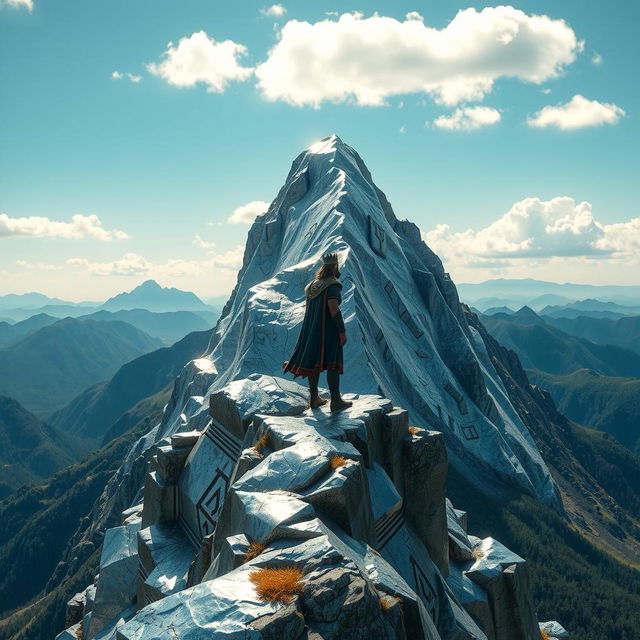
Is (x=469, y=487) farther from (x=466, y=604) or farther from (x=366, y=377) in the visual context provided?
(x=466, y=604)

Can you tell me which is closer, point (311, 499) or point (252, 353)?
point (311, 499)

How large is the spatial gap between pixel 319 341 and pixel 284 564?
31.7 feet

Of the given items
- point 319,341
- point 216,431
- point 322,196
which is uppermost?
point 322,196

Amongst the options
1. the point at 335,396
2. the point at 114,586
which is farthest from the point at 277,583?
the point at 114,586

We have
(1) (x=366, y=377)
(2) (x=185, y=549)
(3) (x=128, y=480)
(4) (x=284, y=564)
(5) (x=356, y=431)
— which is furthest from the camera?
(3) (x=128, y=480)

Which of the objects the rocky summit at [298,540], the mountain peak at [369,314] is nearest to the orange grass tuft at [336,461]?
the rocky summit at [298,540]

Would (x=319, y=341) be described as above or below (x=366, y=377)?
above

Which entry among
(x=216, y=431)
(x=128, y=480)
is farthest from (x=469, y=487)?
(x=216, y=431)

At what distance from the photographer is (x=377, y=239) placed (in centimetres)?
9925

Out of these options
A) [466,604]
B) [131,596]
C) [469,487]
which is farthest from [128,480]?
[466,604]

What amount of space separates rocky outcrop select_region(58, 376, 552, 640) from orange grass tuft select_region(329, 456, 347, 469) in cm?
4

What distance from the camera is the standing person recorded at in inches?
772

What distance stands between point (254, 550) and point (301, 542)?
47.2 inches

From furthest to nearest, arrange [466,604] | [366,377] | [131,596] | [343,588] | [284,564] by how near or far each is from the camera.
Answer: [366,377] < [131,596] < [466,604] < [284,564] < [343,588]
